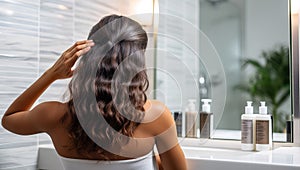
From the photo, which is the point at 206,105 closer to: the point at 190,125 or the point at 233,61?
the point at 190,125

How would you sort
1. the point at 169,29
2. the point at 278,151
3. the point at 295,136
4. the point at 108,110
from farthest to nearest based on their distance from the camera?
the point at 169,29
the point at 295,136
the point at 278,151
the point at 108,110

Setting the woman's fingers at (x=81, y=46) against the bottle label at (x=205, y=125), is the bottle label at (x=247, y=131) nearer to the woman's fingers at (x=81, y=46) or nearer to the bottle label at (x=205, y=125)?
the bottle label at (x=205, y=125)

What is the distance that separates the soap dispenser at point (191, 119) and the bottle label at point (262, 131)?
25cm

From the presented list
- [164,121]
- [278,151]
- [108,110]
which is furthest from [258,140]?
[108,110]

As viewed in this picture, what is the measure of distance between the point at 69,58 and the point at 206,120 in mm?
680

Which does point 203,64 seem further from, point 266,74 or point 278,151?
point 278,151

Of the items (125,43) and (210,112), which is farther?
(210,112)

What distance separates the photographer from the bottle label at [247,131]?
1396 millimetres

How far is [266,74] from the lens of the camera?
156cm

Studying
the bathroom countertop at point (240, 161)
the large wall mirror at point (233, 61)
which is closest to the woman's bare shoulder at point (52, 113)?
the bathroom countertop at point (240, 161)

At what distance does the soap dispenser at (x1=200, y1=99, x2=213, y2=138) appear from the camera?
4.93 feet

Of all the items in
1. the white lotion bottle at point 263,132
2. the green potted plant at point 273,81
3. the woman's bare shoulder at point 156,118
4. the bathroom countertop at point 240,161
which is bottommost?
the bathroom countertop at point 240,161

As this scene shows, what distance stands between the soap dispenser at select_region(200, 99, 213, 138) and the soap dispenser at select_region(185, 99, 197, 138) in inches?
1.2

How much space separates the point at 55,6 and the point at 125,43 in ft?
2.17
